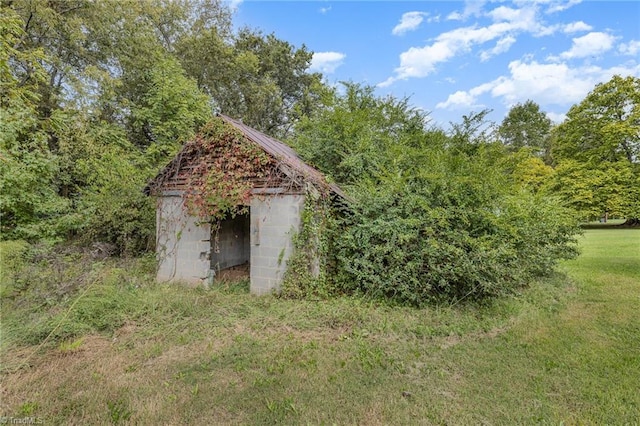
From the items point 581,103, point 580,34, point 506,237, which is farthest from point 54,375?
point 581,103

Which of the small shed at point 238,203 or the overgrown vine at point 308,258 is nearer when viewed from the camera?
the overgrown vine at point 308,258

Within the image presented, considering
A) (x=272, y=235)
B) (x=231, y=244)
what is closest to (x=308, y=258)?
(x=272, y=235)

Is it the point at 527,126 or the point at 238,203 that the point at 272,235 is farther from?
the point at 527,126

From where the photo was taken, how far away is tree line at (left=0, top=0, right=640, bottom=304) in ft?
17.8

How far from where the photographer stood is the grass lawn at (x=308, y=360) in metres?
2.82

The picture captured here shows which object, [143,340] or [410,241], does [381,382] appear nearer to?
[410,241]

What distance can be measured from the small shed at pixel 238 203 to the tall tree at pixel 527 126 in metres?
33.9

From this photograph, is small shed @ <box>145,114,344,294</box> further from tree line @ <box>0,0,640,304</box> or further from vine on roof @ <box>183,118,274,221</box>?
tree line @ <box>0,0,640,304</box>

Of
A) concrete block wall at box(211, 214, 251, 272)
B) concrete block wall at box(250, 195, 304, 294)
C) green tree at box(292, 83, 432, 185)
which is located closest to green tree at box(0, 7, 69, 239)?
concrete block wall at box(211, 214, 251, 272)

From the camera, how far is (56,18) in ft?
32.3

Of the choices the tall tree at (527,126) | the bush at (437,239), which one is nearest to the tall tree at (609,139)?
the tall tree at (527,126)

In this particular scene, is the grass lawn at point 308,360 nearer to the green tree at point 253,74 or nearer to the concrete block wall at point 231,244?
the concrete block wall at point 231,244

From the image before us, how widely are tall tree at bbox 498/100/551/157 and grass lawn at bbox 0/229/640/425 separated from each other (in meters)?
32.3

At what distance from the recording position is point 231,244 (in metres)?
9.09
